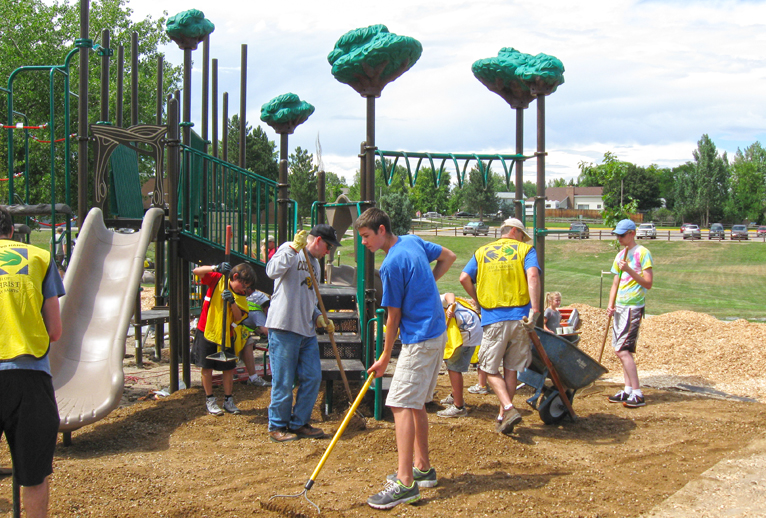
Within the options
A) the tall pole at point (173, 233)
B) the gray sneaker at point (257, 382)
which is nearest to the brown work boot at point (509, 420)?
the gray sneaker at point (257, 382)

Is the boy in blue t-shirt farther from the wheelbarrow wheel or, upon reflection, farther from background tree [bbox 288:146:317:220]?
background tree [bbox 288:146:317:220]

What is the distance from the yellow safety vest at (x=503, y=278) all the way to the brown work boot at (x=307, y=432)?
1721 millimetres

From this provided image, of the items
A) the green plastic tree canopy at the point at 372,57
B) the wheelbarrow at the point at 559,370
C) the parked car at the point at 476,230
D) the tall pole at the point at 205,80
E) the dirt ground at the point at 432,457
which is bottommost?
the dirt ground at the point at 432,457

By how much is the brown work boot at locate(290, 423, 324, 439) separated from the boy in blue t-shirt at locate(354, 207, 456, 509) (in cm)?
129

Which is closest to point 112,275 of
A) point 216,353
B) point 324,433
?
point 216,353

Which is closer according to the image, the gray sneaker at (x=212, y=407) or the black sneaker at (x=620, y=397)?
the gray sneaker at (x=212, y=407)

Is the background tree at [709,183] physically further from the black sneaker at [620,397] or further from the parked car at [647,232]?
the black sneaker at [620,397]

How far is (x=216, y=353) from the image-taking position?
19.0ft

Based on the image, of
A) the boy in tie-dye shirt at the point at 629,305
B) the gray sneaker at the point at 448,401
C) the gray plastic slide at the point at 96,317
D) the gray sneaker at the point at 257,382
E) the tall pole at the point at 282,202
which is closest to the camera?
the gray plastic slide at the point at 96,317

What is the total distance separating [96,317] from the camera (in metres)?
5.79

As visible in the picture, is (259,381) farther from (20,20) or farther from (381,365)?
(20,20)

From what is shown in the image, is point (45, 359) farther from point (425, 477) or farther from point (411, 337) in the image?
point (425, 477)

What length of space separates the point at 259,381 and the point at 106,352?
6.30 feet

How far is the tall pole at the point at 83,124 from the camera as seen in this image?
253 inches
